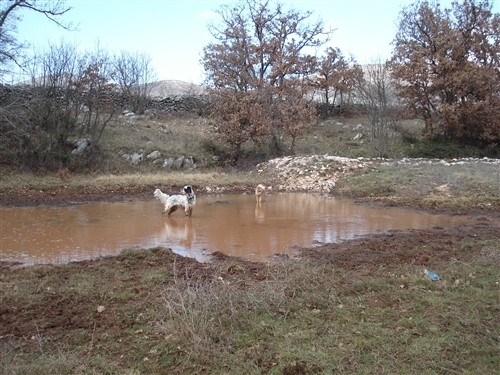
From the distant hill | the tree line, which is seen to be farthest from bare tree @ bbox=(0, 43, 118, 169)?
the distant hill

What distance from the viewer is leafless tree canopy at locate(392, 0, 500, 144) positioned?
25.5 metres

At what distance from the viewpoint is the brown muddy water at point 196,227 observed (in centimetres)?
877

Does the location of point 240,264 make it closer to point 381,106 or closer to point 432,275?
point 432,275

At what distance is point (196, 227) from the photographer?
432 inches

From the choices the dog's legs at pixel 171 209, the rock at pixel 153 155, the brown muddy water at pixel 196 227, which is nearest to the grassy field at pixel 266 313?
the brown muddy water at pixel 196 227

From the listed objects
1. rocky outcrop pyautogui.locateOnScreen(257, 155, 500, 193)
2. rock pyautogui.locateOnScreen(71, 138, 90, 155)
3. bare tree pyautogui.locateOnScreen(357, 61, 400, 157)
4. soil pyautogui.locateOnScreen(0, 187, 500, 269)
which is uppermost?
bare tree pyautogui.locateOnScreen(357, 61, 400, 157)

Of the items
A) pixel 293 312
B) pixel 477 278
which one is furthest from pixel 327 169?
pixel 293 312

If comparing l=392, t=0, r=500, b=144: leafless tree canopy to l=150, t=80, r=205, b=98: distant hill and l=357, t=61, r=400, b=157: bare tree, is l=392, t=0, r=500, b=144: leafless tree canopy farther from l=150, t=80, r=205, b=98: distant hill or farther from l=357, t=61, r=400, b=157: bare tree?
l=150, t=80, r=205, b=98: distant hill

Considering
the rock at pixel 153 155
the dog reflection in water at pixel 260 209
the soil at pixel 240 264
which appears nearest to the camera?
the soil at pixel 240 264

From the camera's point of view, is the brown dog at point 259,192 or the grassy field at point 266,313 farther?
the brown dog at point 259,192

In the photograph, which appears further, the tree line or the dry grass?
the tree line

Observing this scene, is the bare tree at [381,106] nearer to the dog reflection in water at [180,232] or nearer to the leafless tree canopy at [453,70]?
the leafless tree canopy at [453,70]

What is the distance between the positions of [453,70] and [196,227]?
20857 mm

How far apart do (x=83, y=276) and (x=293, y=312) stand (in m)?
3.23
